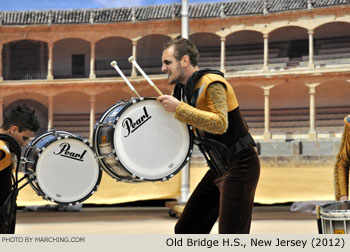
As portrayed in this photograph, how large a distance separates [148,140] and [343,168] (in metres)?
1.30

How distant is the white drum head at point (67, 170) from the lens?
140 inches

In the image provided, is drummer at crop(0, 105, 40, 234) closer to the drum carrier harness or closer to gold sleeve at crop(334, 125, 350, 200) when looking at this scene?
the drum carrier harness

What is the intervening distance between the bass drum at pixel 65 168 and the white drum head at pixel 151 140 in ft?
2.00

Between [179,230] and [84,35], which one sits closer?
[179,230]

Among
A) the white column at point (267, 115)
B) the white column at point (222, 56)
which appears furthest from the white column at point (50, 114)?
the white column at point (267, 115)

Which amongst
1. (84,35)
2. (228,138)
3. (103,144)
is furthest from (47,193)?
(84,35)

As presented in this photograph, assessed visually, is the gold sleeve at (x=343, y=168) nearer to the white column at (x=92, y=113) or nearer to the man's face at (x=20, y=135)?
the man's face at (x=20, y=135)

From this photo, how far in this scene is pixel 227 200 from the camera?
265 cm

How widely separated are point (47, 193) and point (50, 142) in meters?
0.30

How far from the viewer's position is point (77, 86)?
6.80m

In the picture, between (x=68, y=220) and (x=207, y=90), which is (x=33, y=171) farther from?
(x=68, y=220)

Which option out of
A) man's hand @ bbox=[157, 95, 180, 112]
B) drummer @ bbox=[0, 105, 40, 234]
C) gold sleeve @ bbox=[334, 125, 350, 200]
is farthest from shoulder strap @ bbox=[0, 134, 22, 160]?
gold sleeve @ bbox=[334, 125, 350, 200]

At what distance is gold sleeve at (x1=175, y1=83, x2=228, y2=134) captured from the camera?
2.57 m

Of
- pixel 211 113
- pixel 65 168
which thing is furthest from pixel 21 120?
pixel 211 113
